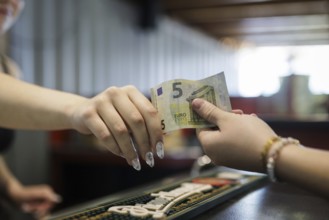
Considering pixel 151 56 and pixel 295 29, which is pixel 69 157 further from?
pixel 295 29

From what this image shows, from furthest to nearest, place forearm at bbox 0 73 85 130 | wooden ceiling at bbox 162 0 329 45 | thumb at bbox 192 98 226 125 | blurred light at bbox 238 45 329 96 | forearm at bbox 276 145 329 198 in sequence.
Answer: blurred light at bbox 238 45 329 96, wooden ceiling at bbox 162 0 329 45, forearm at bbox 0 73 85 130, thumb at bbox 192 98 226 125, forearm at bbox 276 145 329 198

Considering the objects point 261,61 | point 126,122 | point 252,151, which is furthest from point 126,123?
point 261,61

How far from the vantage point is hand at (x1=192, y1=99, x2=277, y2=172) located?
0.70 m

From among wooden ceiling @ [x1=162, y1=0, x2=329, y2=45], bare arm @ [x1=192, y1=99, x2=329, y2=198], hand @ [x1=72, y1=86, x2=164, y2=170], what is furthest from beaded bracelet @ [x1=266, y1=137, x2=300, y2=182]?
wooden ceiling @ [x1=162, y1=0, x2=329, y2=45]

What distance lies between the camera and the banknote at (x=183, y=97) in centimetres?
81

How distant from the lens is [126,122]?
2.64 ft

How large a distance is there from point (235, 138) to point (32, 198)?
4.03 ft

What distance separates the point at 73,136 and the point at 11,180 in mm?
1768

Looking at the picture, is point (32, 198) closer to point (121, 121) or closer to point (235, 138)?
point (121, 121)

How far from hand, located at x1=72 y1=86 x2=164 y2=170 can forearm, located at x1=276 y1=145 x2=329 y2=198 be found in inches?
9.7

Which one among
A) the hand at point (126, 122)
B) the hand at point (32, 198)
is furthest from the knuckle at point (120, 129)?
the hand at point (32, 198)

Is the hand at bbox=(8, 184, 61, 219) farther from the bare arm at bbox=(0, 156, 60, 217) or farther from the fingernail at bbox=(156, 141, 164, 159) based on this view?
the fingernail at bbox=(156, 141, 164, 159)

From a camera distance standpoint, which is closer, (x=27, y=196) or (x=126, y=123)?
(x=126, y=123)

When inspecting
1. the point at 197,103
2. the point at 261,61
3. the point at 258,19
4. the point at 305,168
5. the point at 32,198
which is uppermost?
the point at 258,19
